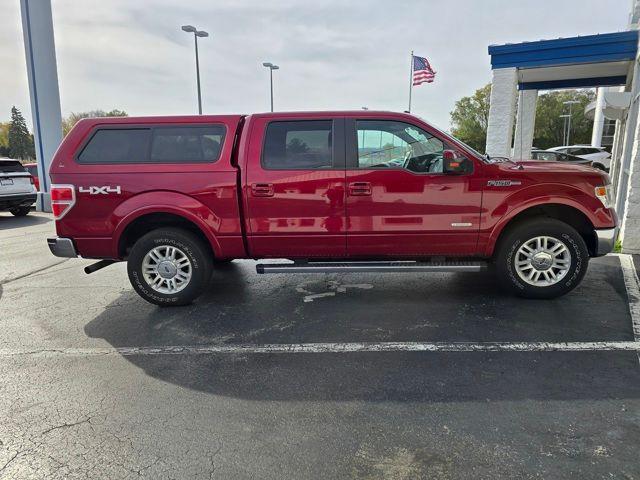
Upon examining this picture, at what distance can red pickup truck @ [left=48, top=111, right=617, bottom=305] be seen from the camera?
470 cm

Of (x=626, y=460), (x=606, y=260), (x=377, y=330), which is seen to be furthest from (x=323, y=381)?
(x=606, y=260)

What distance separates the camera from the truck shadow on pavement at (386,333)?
319 centimetres

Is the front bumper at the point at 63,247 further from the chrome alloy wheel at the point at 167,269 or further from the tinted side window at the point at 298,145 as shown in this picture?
the tinted side window at the point at 298,145

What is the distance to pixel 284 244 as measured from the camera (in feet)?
16.1

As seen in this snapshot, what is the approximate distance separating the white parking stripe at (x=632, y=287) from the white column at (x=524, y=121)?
9691mm

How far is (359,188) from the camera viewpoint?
470 cm

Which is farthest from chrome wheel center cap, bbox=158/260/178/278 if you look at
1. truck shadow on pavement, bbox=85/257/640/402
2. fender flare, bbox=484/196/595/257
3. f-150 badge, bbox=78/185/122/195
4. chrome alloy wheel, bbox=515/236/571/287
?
chrome alloy wheel, bbox=515/236/571/287

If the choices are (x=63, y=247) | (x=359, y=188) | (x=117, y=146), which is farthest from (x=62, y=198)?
(x=359, y=188)

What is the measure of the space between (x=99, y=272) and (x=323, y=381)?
15.7 feet

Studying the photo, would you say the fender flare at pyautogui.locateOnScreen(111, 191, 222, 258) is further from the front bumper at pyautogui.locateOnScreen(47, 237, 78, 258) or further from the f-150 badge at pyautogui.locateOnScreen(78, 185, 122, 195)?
the front bumper at pyautogui.locateOnScreen(47, 237, 78, 258)

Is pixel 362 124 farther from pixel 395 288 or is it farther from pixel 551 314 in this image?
pixel 551 314

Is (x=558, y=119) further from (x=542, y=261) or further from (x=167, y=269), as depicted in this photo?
(x=167, y=269)

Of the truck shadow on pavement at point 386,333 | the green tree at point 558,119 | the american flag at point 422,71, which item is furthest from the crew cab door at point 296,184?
the green tree at point 558,119

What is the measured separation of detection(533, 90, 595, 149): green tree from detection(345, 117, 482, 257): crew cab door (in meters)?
42.7
